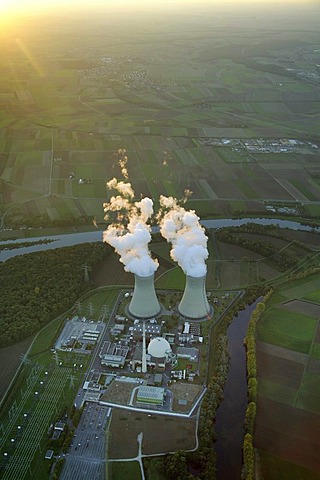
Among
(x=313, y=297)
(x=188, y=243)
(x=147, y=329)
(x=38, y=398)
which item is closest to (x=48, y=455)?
(x=38, y=398)

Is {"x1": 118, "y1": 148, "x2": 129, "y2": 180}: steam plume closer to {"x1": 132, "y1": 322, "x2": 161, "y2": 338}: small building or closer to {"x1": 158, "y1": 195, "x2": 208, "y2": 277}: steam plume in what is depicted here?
{"x1": 158, "y1": 195, "x2": 208, "y2": 277}: steam plume

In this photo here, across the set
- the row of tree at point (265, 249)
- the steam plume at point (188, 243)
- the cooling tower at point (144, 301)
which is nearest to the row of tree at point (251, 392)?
the row of tree at point (265, 249)

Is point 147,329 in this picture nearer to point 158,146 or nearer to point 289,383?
point 289,383

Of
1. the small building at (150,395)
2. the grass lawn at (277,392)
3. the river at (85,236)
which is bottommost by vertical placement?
the river at (85,236)

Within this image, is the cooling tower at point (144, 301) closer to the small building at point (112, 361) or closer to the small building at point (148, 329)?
the small building at point (148, 329)

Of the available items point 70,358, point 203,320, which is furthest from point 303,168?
point 70,358
